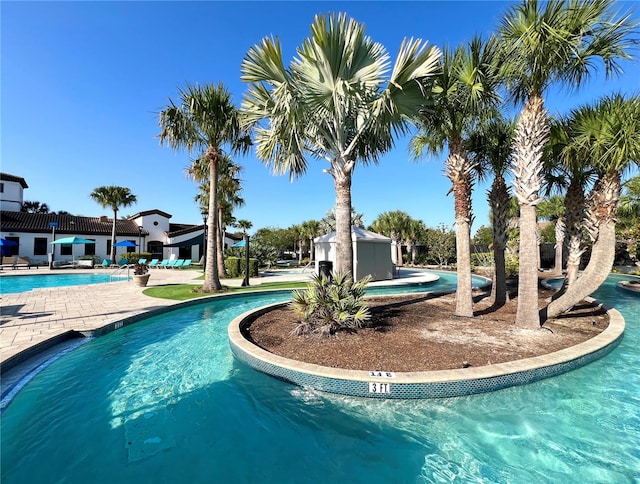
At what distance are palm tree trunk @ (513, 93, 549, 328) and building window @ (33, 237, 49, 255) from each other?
39.9m

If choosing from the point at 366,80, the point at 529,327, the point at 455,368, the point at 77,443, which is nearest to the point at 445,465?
the point at 455,368

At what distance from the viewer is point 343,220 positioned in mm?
7445

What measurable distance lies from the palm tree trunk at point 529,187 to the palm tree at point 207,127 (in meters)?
9.64

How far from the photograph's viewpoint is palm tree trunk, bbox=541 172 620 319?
24.0 ft

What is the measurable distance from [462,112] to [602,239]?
4.79 m

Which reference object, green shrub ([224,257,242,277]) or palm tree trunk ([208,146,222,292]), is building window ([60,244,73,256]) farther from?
palm tree trunk ([208,146,222,292])

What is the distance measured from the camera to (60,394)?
4.58 m

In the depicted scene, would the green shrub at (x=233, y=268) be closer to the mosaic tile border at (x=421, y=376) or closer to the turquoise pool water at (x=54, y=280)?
the turquoise pool water at (x=54, y=280)

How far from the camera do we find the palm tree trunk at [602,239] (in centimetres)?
733

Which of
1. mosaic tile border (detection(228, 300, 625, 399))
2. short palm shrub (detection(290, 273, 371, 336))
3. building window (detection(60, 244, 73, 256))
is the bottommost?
mosaic tile border (detection(228, 300, 625, 399))

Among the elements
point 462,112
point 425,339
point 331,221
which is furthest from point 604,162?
point 331,221

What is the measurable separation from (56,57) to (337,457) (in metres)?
12.6

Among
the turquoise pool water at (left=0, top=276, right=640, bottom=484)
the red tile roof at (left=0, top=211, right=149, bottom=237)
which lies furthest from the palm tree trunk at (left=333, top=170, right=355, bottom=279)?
the red tile roof at (left=0, top=211, right=149, bottom=237)

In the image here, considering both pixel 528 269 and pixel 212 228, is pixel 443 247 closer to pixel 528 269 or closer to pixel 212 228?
pixel 212 228
